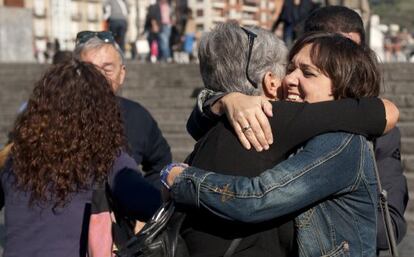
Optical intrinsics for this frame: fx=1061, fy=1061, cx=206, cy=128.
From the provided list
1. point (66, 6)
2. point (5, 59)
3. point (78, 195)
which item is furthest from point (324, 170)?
point (66, 6)

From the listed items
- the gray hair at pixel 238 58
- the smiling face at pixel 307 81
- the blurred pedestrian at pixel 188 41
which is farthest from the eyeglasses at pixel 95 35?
the blurred pedestrian at pixel 188 41

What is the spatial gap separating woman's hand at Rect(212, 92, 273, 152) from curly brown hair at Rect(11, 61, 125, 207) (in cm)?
78

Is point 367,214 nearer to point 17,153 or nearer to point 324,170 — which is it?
point 324,170

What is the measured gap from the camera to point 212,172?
9.50ft

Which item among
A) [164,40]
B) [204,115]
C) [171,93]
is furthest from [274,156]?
[164,40]

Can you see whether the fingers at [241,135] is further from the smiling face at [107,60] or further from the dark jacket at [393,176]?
the smiling face at [107,60]

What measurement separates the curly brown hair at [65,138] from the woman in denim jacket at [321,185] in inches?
25.9

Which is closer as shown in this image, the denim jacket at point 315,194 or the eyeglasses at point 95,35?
the denim jacket at point 315,194

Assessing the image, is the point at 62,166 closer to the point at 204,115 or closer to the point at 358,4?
the point at 204,115

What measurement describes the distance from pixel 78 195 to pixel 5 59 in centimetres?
2150

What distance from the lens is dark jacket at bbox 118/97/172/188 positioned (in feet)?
17.0

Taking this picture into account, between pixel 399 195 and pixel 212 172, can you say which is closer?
pixel 212 172

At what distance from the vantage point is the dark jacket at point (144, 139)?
5.17 meters

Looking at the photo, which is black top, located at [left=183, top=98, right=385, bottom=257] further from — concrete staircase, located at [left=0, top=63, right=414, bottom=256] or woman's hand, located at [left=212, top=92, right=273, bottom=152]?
concrete staircase, located at [left=0, top=63, right=414, bottom=256]
